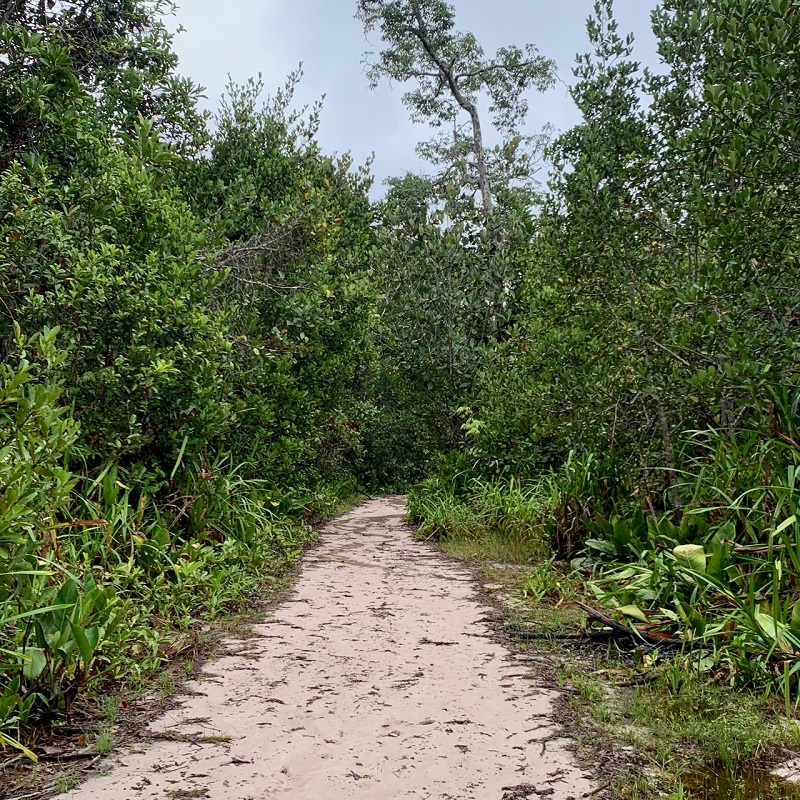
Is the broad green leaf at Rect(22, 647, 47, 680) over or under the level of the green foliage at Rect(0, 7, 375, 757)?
under

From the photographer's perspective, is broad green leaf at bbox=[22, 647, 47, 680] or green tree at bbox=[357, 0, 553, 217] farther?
green tree at bbox=[357, 0, 553, 217]

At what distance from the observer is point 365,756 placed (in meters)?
2.53

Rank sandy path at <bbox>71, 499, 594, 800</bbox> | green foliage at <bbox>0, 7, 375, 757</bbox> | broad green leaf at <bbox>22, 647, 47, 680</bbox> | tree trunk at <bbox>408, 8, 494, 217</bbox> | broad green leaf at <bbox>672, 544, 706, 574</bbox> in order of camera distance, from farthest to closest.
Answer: tree trunk at <bbox>408, 8, 494, 217</bbox>
broad green leaf at <bbox>672, 544, 706, 574</bbox>
green foliage at <bbox>0, 7, 375, 757</bbox>
broad green leaf at <bbox>22, 647, 47, 680</bbox>
sandy path at <bbox>71, 499, 594, 800</bbox>

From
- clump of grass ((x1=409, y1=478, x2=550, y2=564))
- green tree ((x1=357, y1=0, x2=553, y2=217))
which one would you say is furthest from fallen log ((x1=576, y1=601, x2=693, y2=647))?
green tree ((x1=357, y1=0, x2=553, y2=217))

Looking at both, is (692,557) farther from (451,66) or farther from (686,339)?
(451,66)

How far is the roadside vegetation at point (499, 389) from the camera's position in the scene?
3.02 meters

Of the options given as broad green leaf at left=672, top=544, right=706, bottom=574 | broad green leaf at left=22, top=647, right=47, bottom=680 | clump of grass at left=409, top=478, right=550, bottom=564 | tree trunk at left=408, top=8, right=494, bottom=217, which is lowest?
clump of grass at left=409, top=478, right=550, bottom=564

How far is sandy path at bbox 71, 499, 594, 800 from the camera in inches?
90.1

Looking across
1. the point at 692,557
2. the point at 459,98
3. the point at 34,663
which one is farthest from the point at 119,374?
the point at 459,98

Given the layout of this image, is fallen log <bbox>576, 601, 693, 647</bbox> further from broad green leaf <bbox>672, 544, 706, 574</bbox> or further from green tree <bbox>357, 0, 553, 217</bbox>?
green tree <bbox>357, 0, 553, 217</bbox>

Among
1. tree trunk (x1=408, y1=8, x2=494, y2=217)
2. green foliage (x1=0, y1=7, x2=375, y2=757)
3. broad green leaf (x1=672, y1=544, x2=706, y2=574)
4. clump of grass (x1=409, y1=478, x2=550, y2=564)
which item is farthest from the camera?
tree trunk (x1=408, y1=8, x2=494, y2=217)

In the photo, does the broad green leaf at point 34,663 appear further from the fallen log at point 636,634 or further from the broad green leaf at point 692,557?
the broad green leaf at point 692,557

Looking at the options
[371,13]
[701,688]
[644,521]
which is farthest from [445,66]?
[701,688]

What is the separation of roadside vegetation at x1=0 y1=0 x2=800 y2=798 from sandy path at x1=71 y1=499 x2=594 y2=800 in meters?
0.34
